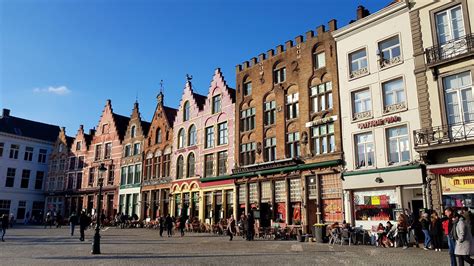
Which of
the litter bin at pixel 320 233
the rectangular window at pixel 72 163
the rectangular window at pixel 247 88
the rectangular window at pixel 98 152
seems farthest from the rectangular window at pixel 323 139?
the rectangular window at pixel 72 163

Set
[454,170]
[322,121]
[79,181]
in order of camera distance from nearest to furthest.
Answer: [454,170], [322,121], [79,181]

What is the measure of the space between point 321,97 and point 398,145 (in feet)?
21.3

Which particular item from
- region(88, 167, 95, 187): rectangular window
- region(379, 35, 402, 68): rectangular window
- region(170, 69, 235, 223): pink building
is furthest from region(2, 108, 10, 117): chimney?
region(379, 35, 402, 68): rectangular window

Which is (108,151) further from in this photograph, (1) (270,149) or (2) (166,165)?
(1) (270,149)

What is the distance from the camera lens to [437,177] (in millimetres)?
18797

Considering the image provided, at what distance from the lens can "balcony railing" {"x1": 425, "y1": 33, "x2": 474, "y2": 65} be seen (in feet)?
59.7

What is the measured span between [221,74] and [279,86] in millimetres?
7693

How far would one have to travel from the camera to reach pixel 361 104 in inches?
918

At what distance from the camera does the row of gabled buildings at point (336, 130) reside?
18.9 m

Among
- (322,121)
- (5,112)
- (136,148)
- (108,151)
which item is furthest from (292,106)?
(5,112)

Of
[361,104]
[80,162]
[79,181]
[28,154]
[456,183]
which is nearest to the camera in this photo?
[456,183]

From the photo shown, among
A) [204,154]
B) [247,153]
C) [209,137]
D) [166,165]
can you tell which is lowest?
[247,153]

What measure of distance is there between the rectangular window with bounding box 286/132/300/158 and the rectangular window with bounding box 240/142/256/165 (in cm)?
349

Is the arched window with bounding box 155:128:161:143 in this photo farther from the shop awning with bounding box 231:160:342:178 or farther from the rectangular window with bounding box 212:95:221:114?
the shop awning with bounding box 231:160:342:178
